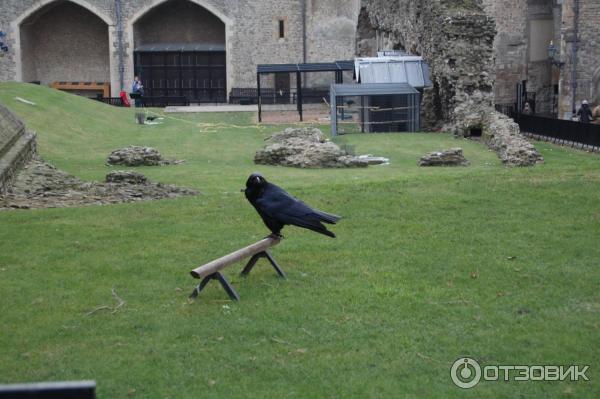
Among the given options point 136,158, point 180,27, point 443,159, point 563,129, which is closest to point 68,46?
point 180,27

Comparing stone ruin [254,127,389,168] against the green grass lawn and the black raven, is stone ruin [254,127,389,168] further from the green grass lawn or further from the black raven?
the black raven

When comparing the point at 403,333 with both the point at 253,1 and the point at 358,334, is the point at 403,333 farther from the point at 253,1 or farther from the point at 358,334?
the point at 253,1

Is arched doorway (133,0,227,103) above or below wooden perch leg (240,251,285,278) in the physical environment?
above

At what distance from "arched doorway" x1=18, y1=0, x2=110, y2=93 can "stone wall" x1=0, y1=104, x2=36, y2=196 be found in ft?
92.8

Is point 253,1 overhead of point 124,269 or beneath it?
overhead

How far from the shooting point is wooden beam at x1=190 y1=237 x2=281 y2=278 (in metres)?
7.55

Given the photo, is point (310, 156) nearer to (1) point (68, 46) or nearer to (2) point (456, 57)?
(2) point (456, 57)

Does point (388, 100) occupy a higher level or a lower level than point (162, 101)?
higher

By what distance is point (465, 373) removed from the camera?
6371 millimetres

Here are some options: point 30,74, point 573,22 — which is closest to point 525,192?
point 573,22

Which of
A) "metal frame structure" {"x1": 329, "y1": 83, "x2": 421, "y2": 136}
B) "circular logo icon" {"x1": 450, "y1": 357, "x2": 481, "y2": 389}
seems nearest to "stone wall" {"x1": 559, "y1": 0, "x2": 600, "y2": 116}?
"metal frame structure" {"x1": 329, "y1": 83, "x2": 421, "y2": 136}

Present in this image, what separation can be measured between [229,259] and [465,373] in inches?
96.1

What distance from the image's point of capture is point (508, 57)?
40.8 metres

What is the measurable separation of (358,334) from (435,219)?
3999 mm
